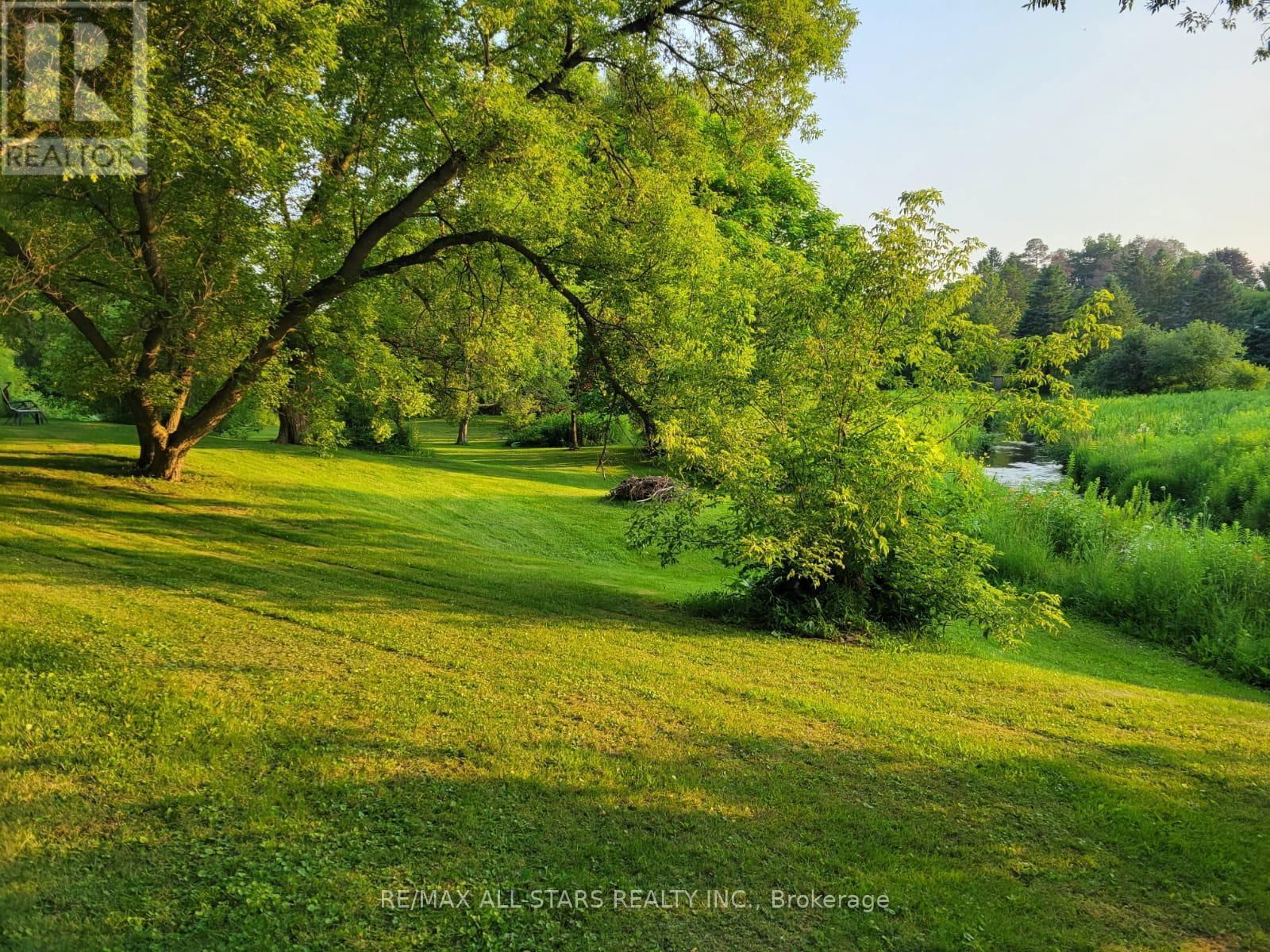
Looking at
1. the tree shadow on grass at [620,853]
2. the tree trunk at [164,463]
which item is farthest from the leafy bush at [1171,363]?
the tree trunk at [164,463]

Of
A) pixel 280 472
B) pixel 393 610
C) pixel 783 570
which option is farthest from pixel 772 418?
pixel 280 472

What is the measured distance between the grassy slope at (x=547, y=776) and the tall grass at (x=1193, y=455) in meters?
13.7

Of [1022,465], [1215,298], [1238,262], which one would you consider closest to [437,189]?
[1022,465]

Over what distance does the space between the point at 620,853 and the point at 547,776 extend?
86cm

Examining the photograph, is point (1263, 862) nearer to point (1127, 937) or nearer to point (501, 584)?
point (1127, 937)

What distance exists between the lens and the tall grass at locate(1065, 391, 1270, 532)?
19969mm

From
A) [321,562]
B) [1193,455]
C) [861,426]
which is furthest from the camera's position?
[1193,455]

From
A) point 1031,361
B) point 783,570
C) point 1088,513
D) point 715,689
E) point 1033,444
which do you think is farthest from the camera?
point 1033,444

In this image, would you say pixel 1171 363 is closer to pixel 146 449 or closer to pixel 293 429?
pixel 293 429

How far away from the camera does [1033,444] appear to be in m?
44.6

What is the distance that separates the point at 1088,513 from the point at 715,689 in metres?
13.3

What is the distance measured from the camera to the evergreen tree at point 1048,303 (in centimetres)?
6594

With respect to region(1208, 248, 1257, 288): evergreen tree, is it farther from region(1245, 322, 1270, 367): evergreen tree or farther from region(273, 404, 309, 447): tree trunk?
region(273, 404, 309, 447): tree trunk

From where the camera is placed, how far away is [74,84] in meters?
6.52
